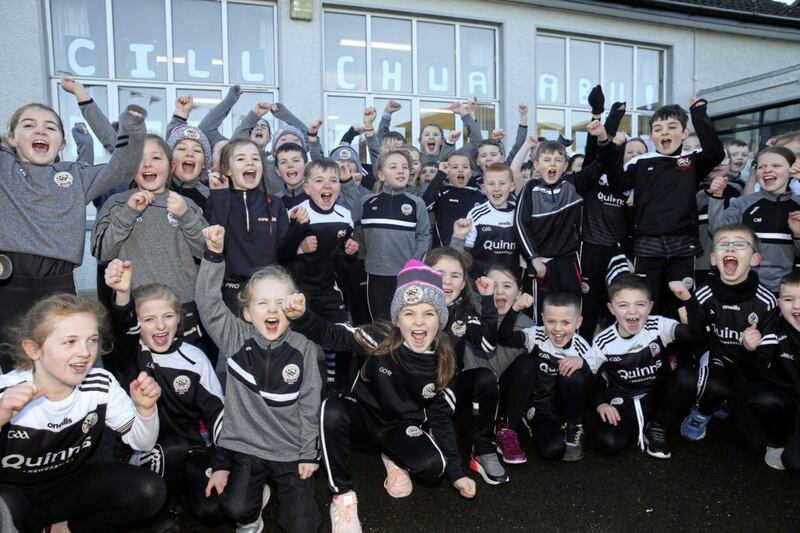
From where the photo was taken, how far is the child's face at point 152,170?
147 inches

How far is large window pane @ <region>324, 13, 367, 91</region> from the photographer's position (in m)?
10.5

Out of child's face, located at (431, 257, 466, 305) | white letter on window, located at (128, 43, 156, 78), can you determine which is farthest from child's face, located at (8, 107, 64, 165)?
white letter on window, located at (128, 43, 156, 78)

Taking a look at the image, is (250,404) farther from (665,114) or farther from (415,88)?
(415,88)

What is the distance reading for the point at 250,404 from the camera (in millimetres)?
3025

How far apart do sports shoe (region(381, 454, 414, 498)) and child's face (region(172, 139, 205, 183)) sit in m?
2.64

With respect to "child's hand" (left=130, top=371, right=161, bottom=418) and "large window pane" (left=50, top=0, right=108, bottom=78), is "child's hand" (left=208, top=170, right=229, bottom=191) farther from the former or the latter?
"large window pane" (left=50, top=0, right=108, bottom=78)

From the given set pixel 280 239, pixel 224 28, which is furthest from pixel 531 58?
pixel 280 239

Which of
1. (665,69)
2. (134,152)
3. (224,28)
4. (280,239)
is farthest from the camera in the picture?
(665,69)

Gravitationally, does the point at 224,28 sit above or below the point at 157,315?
above

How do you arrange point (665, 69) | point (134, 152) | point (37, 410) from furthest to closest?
point (665, 69), point (134, 152), point (37, 410)

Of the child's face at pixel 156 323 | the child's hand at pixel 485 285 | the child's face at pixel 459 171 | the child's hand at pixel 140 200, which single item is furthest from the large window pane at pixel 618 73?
the child's face at pixel 156 323

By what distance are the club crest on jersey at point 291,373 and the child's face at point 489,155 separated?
3.85m

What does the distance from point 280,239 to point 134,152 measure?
42.6 inches

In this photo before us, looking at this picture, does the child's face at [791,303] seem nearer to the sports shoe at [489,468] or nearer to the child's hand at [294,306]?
the sports shoe at [489,468]
